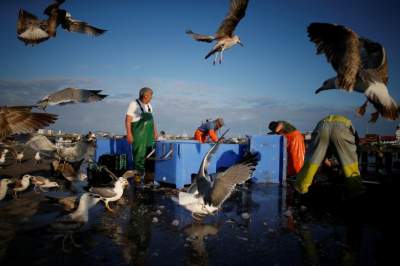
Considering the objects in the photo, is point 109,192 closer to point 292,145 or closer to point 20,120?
point 20,120

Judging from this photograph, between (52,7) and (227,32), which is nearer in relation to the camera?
(52,7)

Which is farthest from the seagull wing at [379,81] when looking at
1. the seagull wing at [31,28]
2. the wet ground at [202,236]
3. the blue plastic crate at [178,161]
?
the seagull wing at [31,28]

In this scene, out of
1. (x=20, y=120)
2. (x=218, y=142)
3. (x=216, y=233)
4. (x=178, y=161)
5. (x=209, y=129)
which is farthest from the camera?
(x=209, y=129)

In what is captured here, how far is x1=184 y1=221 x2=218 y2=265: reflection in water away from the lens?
305 centimetres

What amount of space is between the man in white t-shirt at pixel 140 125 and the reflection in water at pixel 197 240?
12.0 ft

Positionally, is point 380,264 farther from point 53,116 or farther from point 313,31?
point 53,116

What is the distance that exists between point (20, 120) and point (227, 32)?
7881 mm

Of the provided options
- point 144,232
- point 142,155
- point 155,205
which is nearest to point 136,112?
point 142,155

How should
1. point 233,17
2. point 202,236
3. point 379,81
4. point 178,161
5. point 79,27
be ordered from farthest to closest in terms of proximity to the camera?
point 233,17 < point 79,27 < point 178,161 < point 379,81 < point 202,236

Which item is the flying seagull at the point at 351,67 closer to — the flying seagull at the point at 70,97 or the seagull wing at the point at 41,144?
the flying seagull at the point at 70,97

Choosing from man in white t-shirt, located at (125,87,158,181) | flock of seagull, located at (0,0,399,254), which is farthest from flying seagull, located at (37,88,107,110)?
man in white t-shirt, located at (125,87,158,181)

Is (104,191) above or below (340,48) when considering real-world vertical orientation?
below

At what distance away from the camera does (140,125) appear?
7.60 metres

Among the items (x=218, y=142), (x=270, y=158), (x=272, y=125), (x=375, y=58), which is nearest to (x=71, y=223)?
(x=218, y=142)
